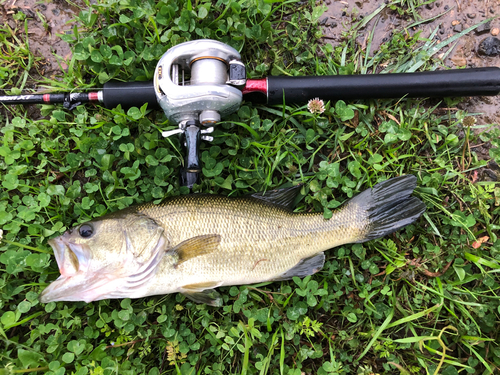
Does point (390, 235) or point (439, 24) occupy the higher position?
point (439, 24)

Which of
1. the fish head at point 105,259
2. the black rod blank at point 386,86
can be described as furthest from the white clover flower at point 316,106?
the fish head at point 105,259

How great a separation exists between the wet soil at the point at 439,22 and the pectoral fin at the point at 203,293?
252 cm

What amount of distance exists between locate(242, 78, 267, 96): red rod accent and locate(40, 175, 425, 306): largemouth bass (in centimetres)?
87

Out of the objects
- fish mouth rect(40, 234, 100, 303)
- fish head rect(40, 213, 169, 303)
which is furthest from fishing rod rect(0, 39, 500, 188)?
fish mouth rect(40, 234, 100, 303)

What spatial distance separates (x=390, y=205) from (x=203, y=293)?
1.74 meters

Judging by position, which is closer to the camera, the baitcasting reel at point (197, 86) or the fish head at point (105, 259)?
the baitcasting reel at point (197, 86)

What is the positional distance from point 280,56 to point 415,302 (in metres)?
→ 2.55

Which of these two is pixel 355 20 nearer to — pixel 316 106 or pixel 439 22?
pixel 439 22

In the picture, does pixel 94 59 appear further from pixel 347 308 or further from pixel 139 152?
pixel 347 308

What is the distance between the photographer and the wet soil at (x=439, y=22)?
293 centimetres

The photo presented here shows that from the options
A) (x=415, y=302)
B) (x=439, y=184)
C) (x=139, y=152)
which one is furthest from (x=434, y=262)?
(x=139, y=152)

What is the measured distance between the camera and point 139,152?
2.68 metres

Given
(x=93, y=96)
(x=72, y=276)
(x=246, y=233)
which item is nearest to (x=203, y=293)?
(x=246, y=233)

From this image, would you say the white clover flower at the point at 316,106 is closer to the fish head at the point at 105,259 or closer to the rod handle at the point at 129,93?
the rod handle at the point at 129,93
